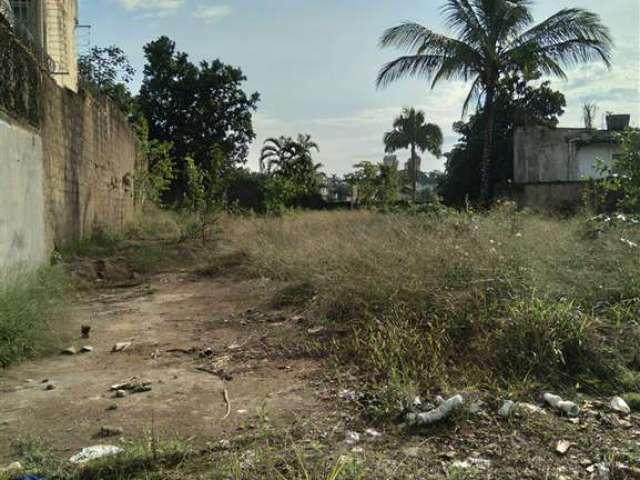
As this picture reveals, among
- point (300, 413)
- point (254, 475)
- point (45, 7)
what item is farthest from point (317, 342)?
point (45, 7)

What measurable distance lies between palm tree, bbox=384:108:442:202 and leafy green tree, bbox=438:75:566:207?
9149mm

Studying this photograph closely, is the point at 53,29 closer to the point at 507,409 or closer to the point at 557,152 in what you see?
the point at 507,409

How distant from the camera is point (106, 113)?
1095cm

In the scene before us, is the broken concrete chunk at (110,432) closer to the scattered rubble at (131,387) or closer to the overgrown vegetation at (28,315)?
the scattered rubble at (131,387)

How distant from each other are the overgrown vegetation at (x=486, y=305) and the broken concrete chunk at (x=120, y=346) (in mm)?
1454

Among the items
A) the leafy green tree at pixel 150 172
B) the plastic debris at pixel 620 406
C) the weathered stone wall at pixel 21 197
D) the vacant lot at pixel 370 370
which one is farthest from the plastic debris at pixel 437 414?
the leafy green tree at pixel 150 172

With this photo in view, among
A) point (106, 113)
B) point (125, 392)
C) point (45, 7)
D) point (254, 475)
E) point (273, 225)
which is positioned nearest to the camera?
point (254, 475)

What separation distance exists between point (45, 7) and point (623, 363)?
9859mm

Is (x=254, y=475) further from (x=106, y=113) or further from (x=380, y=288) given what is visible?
(x=106, y=113)

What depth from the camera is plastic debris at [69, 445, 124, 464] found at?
2115 mm

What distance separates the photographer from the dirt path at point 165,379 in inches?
97.7

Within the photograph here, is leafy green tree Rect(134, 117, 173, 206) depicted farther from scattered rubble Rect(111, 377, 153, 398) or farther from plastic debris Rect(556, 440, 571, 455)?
plastic debris Rect(556, 440, 571, 455)

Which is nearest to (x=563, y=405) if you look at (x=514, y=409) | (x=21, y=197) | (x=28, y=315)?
(x=514, y=409)

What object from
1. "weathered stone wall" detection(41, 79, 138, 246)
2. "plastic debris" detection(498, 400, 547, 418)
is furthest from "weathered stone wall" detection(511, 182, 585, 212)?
"plastic debris" detection(498, 400, 547, 418)
